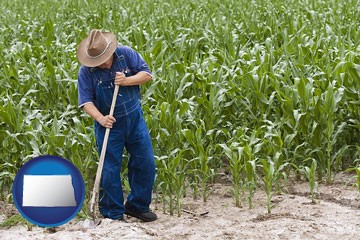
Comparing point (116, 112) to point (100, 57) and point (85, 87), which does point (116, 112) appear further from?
point (100, 57)

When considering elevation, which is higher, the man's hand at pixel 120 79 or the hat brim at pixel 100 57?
the hat brim at pixel 100 57

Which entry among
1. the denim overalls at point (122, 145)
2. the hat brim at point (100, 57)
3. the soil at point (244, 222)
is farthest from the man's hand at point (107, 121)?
the soil at point (244, 222)

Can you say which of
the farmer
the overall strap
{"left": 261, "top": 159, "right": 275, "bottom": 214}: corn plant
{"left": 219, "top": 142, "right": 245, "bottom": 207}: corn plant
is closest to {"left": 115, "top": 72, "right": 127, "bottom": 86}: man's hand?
the farmer

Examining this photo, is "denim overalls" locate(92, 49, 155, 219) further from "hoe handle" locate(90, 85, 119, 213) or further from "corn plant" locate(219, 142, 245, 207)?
"corn plant" locate(219, 142, 245, 207)

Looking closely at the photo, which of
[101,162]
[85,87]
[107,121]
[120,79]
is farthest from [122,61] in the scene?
[101,162]

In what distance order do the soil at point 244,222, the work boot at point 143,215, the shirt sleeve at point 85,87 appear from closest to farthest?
the soil at point 244,222, the shirt sleeve at point 85,87, the work boot at point 143,215

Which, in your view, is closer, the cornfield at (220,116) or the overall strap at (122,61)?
the overall strap at (122,61)

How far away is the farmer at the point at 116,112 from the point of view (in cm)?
505

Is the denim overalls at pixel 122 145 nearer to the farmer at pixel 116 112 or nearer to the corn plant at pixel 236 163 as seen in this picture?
the farmer at pixel 116 112

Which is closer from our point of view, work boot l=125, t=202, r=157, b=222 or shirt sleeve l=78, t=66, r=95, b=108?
shirt sleeve l=78, t=66, r=95, b=108

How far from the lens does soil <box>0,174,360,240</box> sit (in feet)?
16.3

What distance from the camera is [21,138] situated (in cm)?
611

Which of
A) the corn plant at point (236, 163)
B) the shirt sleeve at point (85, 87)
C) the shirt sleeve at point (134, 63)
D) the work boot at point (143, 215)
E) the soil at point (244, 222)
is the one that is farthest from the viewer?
the corn plant at point (236, 163)

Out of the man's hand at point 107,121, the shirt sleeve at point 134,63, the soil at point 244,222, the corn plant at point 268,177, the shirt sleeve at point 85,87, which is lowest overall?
the soil at point 244,222
